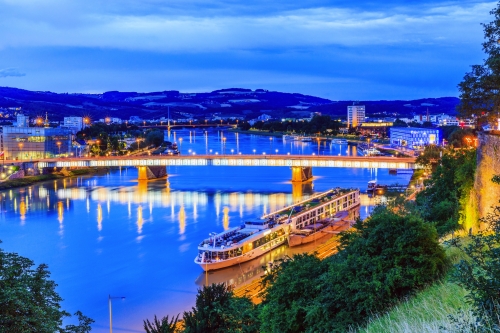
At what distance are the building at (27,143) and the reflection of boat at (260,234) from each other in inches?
657

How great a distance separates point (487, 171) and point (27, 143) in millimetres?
24828

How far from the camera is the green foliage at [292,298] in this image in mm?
4281

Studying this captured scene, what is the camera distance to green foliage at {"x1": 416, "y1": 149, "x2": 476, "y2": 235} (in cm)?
727

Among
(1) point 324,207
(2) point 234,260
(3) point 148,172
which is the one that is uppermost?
(3) point 148,172

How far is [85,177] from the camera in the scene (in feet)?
78.5

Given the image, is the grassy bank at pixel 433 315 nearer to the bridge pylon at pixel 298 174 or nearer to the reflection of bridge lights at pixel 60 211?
the reflection of bridge lights at pixel 60 211

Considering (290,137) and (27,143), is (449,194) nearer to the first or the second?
(27,143)

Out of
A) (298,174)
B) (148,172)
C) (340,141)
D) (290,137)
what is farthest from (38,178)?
(290,137)

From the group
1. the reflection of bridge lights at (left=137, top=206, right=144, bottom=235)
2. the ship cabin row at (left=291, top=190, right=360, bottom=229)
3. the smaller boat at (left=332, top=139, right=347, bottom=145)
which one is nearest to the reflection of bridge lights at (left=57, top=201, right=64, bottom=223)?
the reflection of bridge lights at (left=137, top=206, right=144, bottom=235)

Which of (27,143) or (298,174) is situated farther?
(27,143)

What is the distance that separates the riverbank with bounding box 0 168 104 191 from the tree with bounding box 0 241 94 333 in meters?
16.7

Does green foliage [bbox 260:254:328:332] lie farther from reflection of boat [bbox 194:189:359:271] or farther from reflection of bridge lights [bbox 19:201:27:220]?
reflection of bridge lights [bbox 19:201:27:220]

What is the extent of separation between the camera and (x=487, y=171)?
5.39m

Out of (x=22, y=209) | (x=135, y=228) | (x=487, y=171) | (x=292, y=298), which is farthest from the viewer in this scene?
(x=22, y=209)
